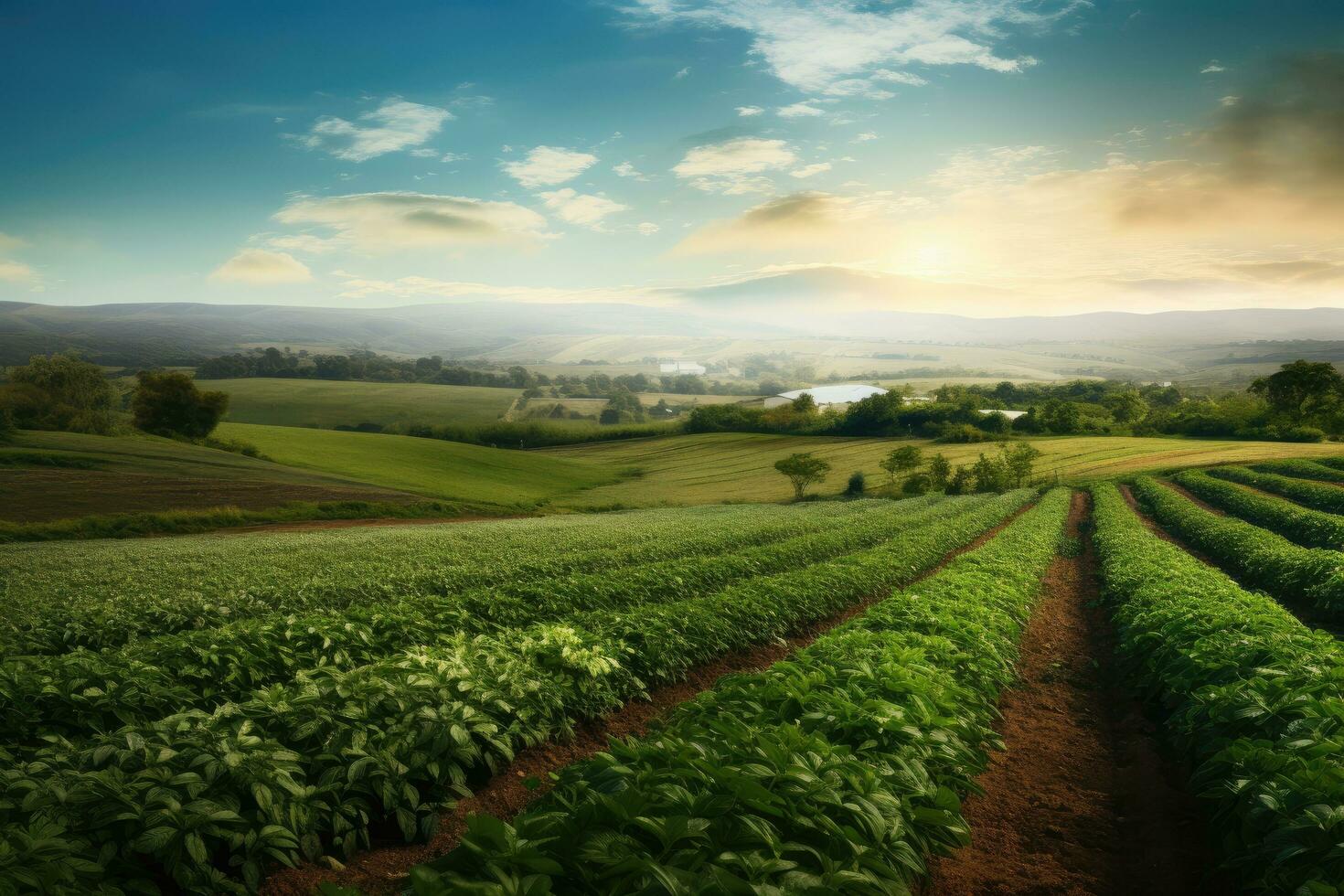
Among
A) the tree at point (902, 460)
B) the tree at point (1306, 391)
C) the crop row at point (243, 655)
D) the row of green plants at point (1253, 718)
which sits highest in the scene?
the tree at point (1306, 391)

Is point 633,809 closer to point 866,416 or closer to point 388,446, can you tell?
point 388,446

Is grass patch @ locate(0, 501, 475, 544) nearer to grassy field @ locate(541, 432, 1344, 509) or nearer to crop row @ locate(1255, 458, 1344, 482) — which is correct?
grassy field @ locate(541, 432, 1344, 509)

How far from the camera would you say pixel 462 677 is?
22.0 feet

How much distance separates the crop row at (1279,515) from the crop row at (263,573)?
67.1ft

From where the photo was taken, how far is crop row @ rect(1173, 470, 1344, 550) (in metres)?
24.7

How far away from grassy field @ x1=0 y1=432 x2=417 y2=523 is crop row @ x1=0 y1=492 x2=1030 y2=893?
35.5 m

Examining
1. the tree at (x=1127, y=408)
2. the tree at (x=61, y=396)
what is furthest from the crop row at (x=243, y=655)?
the tree at (x=1127, y=408)

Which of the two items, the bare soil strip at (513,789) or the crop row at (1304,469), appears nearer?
the bare soil strip at (513,789)

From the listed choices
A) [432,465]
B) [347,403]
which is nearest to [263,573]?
[432,465]

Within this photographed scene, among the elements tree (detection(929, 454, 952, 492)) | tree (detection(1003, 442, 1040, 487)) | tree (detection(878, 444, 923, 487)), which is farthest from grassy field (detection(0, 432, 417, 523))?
tree (detection(1003, 442, 1040, 487))

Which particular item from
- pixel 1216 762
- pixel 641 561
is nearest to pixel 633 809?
pixel 1216 762

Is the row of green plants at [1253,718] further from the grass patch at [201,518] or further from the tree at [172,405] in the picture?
the tree at [172,405]

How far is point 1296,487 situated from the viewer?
133 feet

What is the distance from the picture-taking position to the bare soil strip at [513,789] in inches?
195
